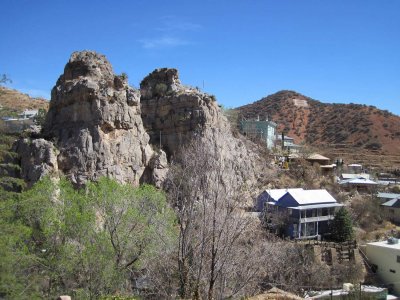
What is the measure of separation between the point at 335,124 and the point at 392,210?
5123 cm

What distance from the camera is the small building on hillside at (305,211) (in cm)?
3152

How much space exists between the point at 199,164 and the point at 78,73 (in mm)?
22939

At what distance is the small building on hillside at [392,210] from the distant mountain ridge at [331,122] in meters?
38.4

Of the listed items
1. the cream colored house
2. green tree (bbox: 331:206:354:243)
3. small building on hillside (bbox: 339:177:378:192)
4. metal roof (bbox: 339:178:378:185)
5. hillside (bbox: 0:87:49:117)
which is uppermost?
hillside (bbox: 0:87:49:117)

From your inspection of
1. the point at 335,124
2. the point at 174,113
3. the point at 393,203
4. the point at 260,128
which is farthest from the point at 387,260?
the point at 335,124

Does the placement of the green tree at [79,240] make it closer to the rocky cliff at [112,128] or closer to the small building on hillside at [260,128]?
the rocky cliff at [112,128]

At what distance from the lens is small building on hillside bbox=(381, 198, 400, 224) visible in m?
37.3

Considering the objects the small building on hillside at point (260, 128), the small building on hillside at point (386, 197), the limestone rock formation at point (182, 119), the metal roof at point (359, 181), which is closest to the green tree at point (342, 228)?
the limestone rock formation at point (182, 119)

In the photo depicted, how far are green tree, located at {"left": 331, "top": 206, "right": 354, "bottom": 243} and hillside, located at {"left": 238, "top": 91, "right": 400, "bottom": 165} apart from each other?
127 ft

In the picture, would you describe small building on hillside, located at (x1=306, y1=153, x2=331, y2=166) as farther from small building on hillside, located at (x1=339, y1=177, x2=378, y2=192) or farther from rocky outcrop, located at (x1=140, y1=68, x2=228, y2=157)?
rocky outcrop, located at (x1=140, y1=68, x2=228, y2=157)

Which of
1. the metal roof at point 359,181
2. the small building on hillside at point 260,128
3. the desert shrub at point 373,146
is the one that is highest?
the small building on hillside at point 260,128

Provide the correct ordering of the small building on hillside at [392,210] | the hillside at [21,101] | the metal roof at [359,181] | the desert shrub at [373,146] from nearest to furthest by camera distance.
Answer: the small building on hillside at [392,210] → the metal roof at [359,181] → the hillside at [21,101] → the desert shrub at [373,146]

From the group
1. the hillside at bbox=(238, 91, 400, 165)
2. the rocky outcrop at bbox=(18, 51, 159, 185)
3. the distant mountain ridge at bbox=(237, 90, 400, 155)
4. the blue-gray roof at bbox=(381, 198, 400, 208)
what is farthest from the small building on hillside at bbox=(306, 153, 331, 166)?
the rocky outcrop at bbox=(18, 51, 159, 185)

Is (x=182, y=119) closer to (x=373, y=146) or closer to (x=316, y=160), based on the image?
(x=316, y=160)
